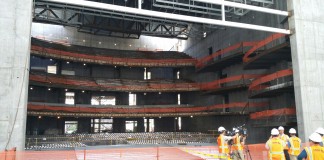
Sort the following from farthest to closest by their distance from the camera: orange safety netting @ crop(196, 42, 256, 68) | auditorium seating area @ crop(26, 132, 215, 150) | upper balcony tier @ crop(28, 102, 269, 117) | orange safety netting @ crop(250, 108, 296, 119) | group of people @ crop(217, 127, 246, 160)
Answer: upper balcony tier @ crop(28, 102, 269, 117)
orange safety netting @ crop(196, 42, 256, 68)
auditorium seating area @ crop(26, 132, 215, 150)
orange safety netting @ crop(250, 108, 296, 119)
group of people @ crop(217, 127, 246, 160)

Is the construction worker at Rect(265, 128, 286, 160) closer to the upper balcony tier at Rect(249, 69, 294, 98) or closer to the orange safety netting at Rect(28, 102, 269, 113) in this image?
the upper balcony tier at Rect(249, 69, 294, 98)

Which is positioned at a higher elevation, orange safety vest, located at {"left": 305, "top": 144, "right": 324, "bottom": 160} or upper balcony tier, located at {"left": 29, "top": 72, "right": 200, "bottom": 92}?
upper balcony tier, located at {"left": 29, "top": 72, "right": 200, "bottom": 92}

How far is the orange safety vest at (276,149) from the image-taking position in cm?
830

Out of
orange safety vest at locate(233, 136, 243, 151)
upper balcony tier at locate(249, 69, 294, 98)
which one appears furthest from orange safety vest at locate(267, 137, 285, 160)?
A: upper balcony tier at locate(249, 69, 294, 98)

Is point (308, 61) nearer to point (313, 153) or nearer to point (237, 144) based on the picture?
point (237, 144)

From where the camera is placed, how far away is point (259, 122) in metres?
23.7

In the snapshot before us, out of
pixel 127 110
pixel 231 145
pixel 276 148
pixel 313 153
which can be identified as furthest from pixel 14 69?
pixel 127 110

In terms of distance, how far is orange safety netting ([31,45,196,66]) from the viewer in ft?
117

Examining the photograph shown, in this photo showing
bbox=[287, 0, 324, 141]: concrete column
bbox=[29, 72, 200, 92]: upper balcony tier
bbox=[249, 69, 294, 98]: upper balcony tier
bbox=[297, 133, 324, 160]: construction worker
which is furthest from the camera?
bbox=[29, 72, 200, 92]: upper balcony tier

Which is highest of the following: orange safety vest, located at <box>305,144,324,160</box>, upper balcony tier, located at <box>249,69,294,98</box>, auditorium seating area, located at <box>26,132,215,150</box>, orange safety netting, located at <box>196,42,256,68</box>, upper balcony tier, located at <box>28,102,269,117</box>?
orange safety netting, located at <box>196,42,256,68</box>

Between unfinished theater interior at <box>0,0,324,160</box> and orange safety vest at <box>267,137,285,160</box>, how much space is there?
20.3 ft

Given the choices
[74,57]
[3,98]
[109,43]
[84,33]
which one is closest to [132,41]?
[109,43]

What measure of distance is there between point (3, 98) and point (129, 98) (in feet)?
107

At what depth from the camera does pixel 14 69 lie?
442 inches
